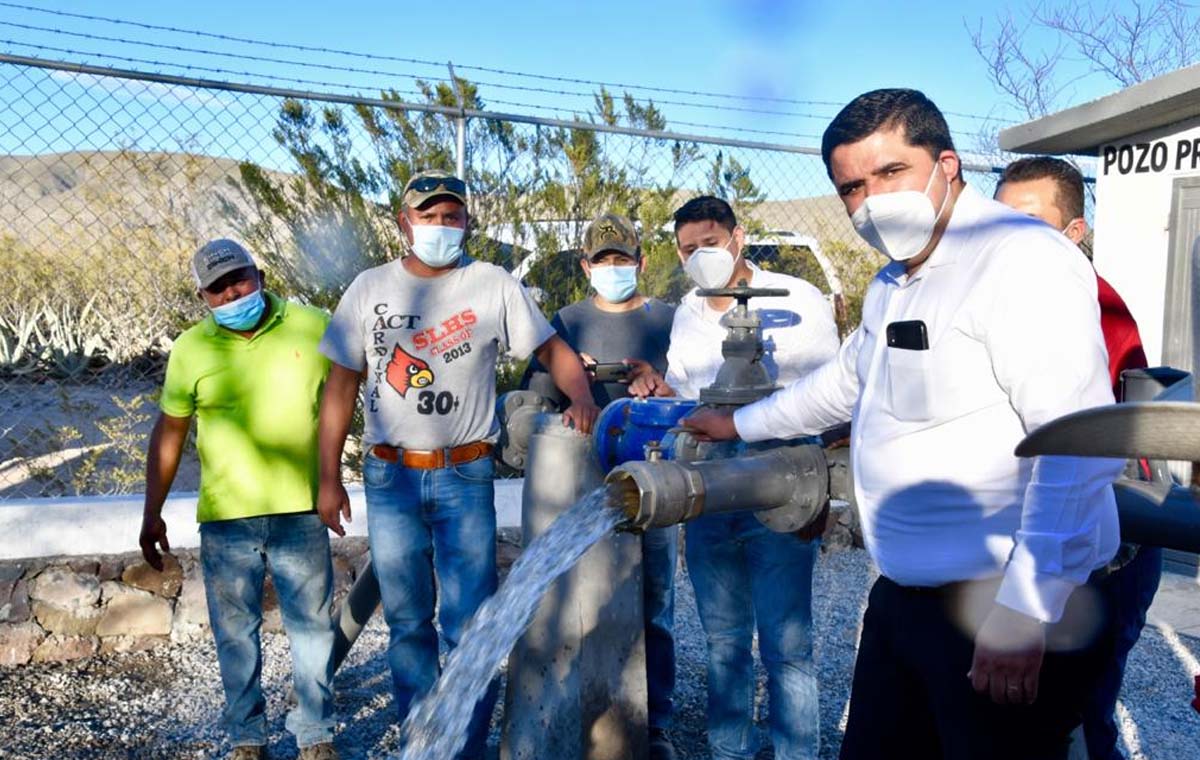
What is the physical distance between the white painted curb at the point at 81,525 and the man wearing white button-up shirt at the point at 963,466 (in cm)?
310

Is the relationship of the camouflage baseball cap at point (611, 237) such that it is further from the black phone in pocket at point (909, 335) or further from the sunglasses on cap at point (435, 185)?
the black phone in pocket at point (909, 335)

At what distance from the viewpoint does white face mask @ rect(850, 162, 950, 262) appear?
1968mm

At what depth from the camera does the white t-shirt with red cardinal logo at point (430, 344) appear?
3568 millimetres

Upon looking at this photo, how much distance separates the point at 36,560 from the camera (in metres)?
4.56

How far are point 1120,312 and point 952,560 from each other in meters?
1.21

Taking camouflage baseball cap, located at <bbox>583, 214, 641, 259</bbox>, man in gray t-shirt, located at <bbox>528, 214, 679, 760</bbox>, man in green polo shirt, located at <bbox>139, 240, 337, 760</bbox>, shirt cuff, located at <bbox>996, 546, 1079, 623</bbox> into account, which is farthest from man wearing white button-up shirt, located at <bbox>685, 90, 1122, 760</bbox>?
man in green polo shirt, located at <bbox>139, 240, 337, 760</bbox>

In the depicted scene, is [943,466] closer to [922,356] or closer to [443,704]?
[922,356]

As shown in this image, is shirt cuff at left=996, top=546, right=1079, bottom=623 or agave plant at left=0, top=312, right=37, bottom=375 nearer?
shirt cuff at left=996, top=546, right=1079, bottom=623

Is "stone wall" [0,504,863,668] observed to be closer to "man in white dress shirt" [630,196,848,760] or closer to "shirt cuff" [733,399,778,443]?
"man in white dress shirt" [630,196,848,760]

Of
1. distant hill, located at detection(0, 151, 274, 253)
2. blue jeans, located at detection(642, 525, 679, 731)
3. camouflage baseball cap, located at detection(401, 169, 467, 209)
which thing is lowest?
blue jeans, located at detection(642, 525, 679, 731)

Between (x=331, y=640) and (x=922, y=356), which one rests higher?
(x=922, y=356)

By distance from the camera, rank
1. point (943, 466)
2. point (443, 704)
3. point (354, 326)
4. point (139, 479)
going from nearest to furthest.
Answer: point (943, 466), point (443, 704), point (354, 326), point (139, 479)

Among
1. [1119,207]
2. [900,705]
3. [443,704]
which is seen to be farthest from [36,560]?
[1119,207]

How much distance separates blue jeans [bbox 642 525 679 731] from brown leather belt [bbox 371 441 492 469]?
668mm
